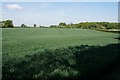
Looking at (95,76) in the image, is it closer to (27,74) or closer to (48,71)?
(48,71)

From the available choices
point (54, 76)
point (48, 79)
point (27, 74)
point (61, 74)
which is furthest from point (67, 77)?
point (27, 74)

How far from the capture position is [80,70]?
156 inches

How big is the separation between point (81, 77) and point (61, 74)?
80 centimetres

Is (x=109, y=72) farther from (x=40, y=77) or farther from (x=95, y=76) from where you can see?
(x=40, y=77)

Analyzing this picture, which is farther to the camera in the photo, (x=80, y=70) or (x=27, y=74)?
(x=80, y=70)

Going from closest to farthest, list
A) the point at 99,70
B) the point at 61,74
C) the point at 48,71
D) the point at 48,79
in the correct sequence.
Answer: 1. the point at 48,79
2. the point at 61,74
3. the point at 48,71
4. the point at 99,70

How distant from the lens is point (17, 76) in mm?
3438

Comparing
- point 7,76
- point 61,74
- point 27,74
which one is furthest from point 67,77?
point 7,76

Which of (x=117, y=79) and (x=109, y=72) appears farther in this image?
(x=109, y=72)

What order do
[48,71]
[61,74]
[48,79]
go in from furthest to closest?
[48,71] < [61,74] < [48,79]

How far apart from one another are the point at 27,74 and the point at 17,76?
37 cm

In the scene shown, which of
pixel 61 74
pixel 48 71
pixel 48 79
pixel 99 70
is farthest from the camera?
pixel 99 70

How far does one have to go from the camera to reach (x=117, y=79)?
3.38 metres

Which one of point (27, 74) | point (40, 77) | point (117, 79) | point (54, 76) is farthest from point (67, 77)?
point (117, 79)
